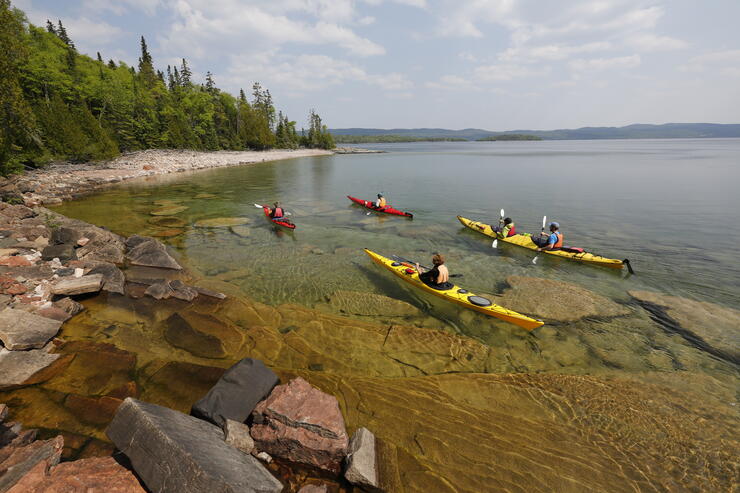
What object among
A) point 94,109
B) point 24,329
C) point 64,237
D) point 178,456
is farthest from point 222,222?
point 94,109

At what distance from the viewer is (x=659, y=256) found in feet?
56.4

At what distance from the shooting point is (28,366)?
21.8 feet

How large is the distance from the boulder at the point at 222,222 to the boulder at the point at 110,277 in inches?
360

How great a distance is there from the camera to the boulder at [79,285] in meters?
9.45

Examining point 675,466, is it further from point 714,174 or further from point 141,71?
point 141,71

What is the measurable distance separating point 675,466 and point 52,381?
13.1 meters

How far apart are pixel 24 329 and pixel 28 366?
123 centimetres

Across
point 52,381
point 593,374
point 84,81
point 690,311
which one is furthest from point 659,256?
point 84,81

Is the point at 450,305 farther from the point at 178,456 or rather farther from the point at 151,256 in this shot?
A: the point at 151,256

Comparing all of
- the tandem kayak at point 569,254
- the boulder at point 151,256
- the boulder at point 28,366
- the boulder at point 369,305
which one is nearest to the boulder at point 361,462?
the boulder at point 369,305

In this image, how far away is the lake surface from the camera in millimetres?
6840

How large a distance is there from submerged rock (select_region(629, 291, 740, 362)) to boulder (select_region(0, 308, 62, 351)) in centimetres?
1889

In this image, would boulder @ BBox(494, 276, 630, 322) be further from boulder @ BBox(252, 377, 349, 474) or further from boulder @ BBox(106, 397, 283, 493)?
boulder @ BBox(106, 397, 283, 493)

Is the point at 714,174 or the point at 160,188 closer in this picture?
the point at 160,188
